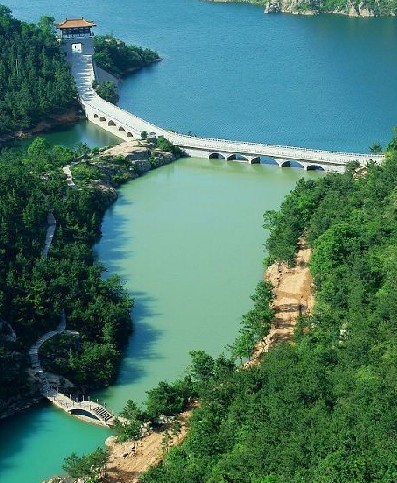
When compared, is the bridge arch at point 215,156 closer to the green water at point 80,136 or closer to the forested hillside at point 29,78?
the green water at point 80,136

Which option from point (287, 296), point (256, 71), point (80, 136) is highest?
point (256, 71)

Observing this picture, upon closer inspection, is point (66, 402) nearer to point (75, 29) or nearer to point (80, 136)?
point (80, 136)

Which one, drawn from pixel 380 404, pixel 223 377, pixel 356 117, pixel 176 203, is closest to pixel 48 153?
pixel 176 203

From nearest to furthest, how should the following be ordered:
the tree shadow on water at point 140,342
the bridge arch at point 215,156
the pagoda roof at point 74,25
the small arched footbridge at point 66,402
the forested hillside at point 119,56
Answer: the small arched footbridge at point 66,402
the tree shadow on water at point 140,342
the bridge arch at point 215,156
the pagoda roof at point 74,25
the forested hillside at point 119,56

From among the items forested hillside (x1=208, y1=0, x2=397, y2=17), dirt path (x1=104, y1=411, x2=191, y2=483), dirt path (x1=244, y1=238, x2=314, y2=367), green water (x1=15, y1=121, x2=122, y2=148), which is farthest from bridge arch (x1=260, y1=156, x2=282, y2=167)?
forested hillside (x1=208, y1=0, x2=397, y2=17)

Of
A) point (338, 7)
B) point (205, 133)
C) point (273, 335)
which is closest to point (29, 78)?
point (205, 133)

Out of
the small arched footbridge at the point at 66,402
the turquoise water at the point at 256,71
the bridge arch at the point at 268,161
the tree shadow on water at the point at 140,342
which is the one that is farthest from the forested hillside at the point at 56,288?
the turquoise water at the point at 256,71
